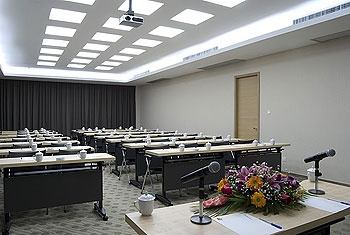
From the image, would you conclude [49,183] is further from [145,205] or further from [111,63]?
[111,63]

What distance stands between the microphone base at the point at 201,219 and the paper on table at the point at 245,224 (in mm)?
50

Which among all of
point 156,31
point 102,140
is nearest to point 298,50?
point 156,31

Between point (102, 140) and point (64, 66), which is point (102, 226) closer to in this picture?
point (102, 140)

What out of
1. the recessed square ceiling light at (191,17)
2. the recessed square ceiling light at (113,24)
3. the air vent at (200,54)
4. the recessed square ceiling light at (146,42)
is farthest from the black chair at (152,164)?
the recessed square ceiling light at (146,42)

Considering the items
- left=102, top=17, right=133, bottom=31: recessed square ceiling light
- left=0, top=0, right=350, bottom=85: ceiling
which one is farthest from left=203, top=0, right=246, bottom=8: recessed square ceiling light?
left=102, top=17, right=133, bottom=31: recessed square ceiling light

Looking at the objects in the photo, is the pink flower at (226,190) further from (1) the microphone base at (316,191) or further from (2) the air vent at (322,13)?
(2) the air vent at (322,13)

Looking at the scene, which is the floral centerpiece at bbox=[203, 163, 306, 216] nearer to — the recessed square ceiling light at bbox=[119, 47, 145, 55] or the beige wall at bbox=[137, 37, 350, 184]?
the beige wall at bbox=[137, 37, 350, 184]

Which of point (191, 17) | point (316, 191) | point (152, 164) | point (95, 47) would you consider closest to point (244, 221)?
point (316, 191)

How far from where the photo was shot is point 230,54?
7547mm

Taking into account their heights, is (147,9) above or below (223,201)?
above

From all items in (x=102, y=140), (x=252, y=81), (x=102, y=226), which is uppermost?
(x=252, y=81)

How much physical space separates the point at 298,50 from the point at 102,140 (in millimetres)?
5243

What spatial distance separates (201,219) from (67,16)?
19.0 ft

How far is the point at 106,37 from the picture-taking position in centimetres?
761
